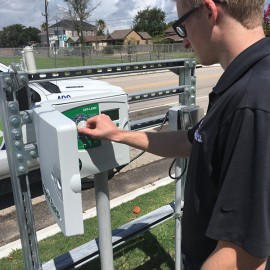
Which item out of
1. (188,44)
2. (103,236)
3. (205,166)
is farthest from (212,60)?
(103,236)

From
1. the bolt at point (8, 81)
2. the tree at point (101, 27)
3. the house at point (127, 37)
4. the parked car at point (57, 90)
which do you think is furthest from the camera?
the tree at point (101, 27)

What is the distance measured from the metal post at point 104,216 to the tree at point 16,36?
93096mm

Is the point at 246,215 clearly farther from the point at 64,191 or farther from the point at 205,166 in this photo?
the point at 64,191

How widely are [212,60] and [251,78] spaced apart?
0.27 m

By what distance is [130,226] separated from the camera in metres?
2.76

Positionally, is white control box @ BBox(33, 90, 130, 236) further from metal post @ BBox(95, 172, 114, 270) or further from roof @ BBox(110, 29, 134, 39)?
roof @ BBox(110, 29, 134, 39)

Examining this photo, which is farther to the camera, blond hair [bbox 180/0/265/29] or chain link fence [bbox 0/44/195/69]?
chain link fence [bbox 0/44/195/69]

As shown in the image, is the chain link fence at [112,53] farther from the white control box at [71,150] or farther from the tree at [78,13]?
the white control box at [71,150]

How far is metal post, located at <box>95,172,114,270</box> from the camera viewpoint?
6.41 feet

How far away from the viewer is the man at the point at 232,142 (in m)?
1.03

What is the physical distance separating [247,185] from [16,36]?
9860cm

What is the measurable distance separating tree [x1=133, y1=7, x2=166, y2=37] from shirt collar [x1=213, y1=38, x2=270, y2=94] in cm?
8969

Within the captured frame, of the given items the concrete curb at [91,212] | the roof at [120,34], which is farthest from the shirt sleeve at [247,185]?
the roof at [120,34]

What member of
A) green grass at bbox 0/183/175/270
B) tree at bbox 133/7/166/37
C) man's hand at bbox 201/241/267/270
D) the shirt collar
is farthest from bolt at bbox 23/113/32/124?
tree at bbox 133/7/166/37
